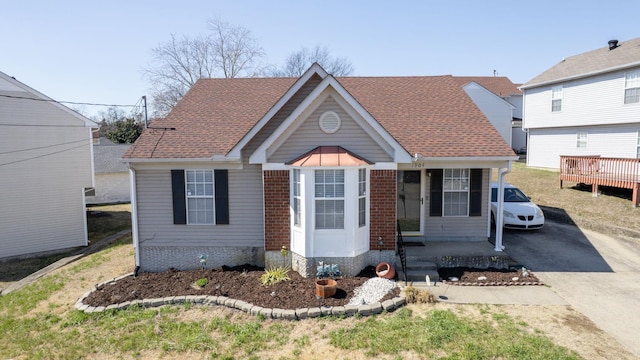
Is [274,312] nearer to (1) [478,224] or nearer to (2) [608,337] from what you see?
(2) [608,337]

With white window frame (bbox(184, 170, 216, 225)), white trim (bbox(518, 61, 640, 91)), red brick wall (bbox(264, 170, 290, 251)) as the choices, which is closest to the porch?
red brick wall (bbox(264, 170, 290, 251))

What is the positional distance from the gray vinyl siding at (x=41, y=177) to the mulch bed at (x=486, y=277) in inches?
654

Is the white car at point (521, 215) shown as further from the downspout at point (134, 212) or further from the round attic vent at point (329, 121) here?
the downspout at point (134, 212)

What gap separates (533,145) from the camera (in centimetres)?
2511

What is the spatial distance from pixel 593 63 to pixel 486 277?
1868 cm

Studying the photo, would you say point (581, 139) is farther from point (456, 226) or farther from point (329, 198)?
point (329, 198)

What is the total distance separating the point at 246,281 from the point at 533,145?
23.3 metres

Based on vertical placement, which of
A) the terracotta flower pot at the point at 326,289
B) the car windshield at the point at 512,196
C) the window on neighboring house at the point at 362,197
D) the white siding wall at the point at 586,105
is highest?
the white siding wall at the point at 586,105

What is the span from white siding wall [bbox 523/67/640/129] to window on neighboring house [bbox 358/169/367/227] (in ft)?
56.0

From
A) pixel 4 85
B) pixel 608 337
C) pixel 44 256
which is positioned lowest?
pixel 44 256

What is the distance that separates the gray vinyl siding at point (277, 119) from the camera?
10.6 m

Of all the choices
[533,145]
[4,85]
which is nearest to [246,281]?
[4,85]

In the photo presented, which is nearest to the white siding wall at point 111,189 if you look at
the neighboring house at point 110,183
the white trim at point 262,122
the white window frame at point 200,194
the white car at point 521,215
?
the neighboring house at point 110,183

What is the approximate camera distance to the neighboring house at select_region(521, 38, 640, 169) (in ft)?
61.4
